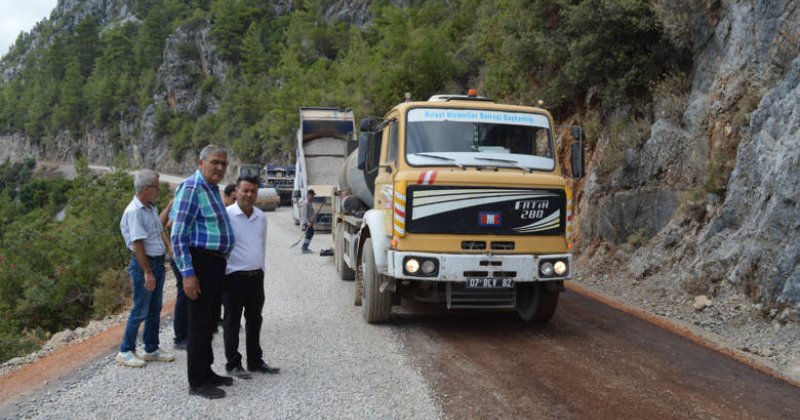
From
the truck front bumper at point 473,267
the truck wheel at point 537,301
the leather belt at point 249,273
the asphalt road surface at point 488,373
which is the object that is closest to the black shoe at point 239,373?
the asphalt road surface at point 488,373

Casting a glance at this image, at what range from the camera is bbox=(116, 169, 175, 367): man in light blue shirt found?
5.04m

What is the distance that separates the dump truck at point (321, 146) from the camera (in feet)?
65.1

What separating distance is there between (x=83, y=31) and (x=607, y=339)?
12429cm

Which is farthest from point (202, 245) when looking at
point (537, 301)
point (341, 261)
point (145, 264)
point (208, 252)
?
point (341, 261)

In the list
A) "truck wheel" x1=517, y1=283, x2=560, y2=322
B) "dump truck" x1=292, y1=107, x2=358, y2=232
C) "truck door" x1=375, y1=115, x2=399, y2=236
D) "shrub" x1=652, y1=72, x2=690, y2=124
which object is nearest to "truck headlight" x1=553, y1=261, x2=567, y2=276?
"truck wheel" x1=517, y1=283, x2=560, y2=322

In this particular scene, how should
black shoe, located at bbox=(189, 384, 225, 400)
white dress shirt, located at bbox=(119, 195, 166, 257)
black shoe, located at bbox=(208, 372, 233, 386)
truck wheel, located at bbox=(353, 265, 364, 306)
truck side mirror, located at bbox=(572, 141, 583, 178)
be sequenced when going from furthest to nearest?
truck wheel, located at bbox=(353, 265, 364, 306), truck side mirror, located at bbox=(572, 141, 583, 178), white dress shirt, located at bbox=(119, 195, 166, 257), black shoe, located at bbox=(208, 372, 233, 386), black shoe, located at bbox=(189, 384, 225, 400)

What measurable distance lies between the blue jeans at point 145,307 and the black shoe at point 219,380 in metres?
1.14

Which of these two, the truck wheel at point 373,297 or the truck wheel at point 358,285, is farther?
the truck wheel at point 358,285

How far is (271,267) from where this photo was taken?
11.8 m

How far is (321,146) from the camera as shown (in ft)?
67.6

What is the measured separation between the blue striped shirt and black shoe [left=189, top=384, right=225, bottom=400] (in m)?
1.04

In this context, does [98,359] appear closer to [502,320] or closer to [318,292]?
[318,292]

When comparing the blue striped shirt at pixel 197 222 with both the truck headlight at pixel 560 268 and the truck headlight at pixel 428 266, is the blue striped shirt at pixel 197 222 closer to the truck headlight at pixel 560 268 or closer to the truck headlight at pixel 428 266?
the truck headlight at pixel 428 266

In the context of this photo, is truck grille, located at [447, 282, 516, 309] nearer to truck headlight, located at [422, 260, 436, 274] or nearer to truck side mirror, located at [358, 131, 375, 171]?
truck headlight, located at [422, 260, 436, 274]
